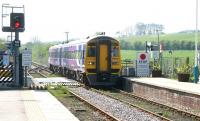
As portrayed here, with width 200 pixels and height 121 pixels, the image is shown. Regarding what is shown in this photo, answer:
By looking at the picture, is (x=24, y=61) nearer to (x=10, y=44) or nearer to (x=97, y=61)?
(x=10, y=44)

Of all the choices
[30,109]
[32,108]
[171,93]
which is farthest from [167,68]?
[30,109]

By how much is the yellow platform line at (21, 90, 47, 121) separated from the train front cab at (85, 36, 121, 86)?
7.89 meters

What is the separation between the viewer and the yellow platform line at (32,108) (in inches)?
600

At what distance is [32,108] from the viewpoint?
18.1 metres

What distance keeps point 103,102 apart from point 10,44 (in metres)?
8.94

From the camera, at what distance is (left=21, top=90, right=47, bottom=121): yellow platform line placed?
15.2 metres

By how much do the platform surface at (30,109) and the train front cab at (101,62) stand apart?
7.45 meters

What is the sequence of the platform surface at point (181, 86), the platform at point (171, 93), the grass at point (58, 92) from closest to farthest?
the platform at point (171, 93)
the platform surface at point (181, 86)
the grass at point (58, 92)

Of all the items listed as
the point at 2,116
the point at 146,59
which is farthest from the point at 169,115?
the point at 146,59

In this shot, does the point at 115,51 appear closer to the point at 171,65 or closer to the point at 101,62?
the point at 101,62

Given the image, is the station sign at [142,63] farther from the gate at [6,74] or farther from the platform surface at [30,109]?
the platform surface at [30,109]

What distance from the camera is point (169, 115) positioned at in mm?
17375

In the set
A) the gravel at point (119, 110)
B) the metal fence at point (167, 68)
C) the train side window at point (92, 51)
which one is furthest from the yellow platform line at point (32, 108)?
the metal fence at point (167, 68)

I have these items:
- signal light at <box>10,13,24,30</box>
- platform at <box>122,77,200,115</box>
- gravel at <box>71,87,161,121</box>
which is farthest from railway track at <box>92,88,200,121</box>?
signal light at <box>10,13,24,30</box>
